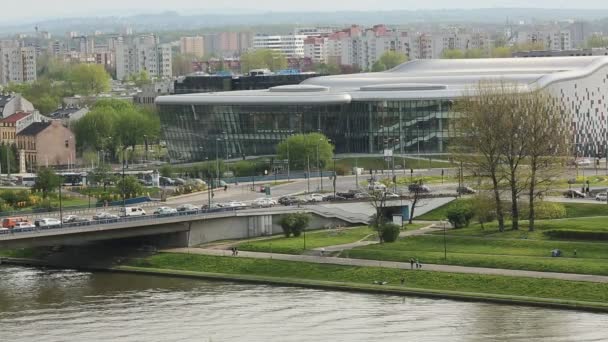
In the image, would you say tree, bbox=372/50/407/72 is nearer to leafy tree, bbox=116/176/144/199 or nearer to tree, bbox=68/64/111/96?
tree, bbox=68/64/111/96

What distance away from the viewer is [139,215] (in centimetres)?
5778

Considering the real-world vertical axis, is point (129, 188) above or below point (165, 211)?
below

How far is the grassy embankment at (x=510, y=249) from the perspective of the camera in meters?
49.6

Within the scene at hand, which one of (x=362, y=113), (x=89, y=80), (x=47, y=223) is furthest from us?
(x=89, y=80)

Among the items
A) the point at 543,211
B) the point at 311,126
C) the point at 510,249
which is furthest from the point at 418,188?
the point at 311,126

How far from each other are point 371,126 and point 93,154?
57.9ft

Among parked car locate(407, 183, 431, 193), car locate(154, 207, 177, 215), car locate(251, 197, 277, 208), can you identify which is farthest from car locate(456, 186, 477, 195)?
car locate(154, 207, 177, 215)

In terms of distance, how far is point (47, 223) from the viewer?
184 feet

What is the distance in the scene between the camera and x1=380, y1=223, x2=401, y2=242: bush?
2157 inches

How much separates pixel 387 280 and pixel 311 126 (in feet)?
127

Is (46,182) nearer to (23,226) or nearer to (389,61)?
(23,226)

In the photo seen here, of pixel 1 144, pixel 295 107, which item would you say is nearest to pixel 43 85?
pixel 1 144

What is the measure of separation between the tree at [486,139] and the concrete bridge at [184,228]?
17.3 ft

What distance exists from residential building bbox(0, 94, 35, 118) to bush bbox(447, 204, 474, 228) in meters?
55.4
